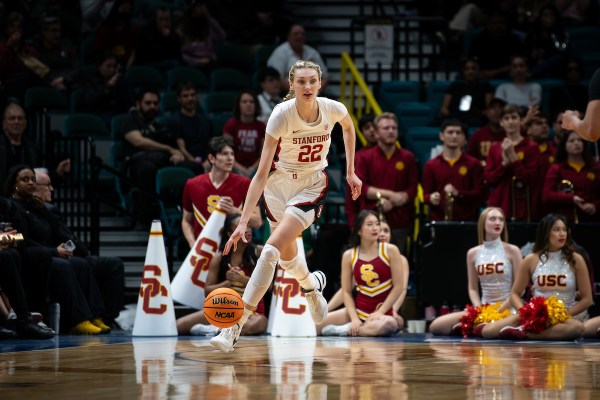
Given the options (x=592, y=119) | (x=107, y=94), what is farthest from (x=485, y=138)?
(x=592, y=119)

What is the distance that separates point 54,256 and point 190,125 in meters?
3.54

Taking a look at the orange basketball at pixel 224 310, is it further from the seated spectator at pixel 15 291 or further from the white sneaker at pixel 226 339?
the seated spectator at pixel 15 291

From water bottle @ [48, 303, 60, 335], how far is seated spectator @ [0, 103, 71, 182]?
1758 mm

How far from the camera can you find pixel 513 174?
12.3m

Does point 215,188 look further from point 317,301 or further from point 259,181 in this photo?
point 259,181

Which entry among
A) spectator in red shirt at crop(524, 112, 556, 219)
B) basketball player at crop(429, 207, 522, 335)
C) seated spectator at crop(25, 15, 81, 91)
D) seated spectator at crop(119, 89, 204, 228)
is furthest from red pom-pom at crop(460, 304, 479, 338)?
seated spectator at crop(25, 15, 81, 91)

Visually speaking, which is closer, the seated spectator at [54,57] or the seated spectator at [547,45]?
the seated spectator at [54,57]

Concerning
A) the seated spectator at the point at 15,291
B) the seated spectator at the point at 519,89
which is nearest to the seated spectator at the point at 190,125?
the seated spectator at the point at 15,291

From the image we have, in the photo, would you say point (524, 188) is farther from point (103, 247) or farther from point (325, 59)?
point (325, 59)

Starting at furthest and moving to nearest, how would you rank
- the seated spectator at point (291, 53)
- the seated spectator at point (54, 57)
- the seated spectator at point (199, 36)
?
the seated spectator at point (199, 36) < the seated spectator at point (291, 53) < the seated spectator at point (54, 57)

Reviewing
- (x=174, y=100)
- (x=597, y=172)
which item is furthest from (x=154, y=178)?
(x=597, y=172)

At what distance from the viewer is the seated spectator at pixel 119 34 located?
52.8 ft

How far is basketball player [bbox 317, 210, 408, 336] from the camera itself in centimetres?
1134

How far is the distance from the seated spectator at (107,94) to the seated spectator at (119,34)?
3.57 ft
